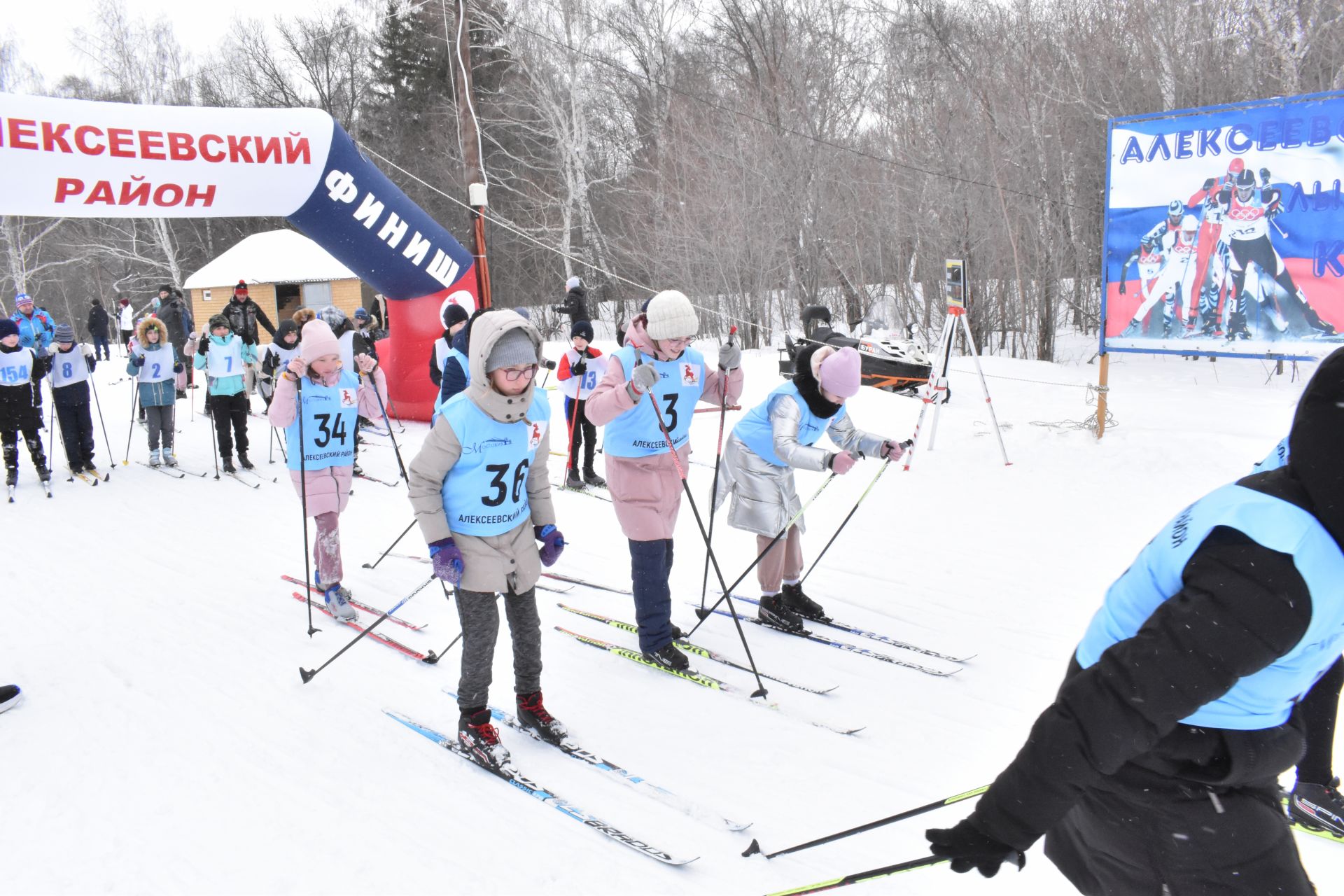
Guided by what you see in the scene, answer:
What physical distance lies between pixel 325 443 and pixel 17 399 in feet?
17.4

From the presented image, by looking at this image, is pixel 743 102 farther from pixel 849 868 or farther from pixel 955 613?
pixel 849 868

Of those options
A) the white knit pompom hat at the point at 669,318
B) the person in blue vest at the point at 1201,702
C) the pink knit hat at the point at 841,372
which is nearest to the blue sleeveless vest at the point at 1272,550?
the person in blue vest at the point at 1201,702

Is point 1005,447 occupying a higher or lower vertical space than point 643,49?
lower

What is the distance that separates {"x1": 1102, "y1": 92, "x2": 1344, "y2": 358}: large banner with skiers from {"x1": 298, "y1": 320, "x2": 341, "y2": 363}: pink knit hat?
21.7 feet

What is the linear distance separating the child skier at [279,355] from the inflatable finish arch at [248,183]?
120cm

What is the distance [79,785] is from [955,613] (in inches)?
171

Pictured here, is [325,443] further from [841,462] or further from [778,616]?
[841,462]

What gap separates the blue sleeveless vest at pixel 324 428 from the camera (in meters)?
5.20

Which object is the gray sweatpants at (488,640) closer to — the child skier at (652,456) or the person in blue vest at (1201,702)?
the child skier at (652,456)

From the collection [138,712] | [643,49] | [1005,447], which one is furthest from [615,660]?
[643,49]

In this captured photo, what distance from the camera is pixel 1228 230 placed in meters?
7.29

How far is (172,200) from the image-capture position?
7.87 metres

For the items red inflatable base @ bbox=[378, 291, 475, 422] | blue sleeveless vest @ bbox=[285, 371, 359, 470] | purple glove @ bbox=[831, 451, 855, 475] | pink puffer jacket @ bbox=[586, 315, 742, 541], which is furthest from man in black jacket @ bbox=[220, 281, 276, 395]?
purple glove @ bbox=[831, 451, 855, 475]

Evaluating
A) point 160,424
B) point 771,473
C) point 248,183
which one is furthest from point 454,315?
point 160,424
